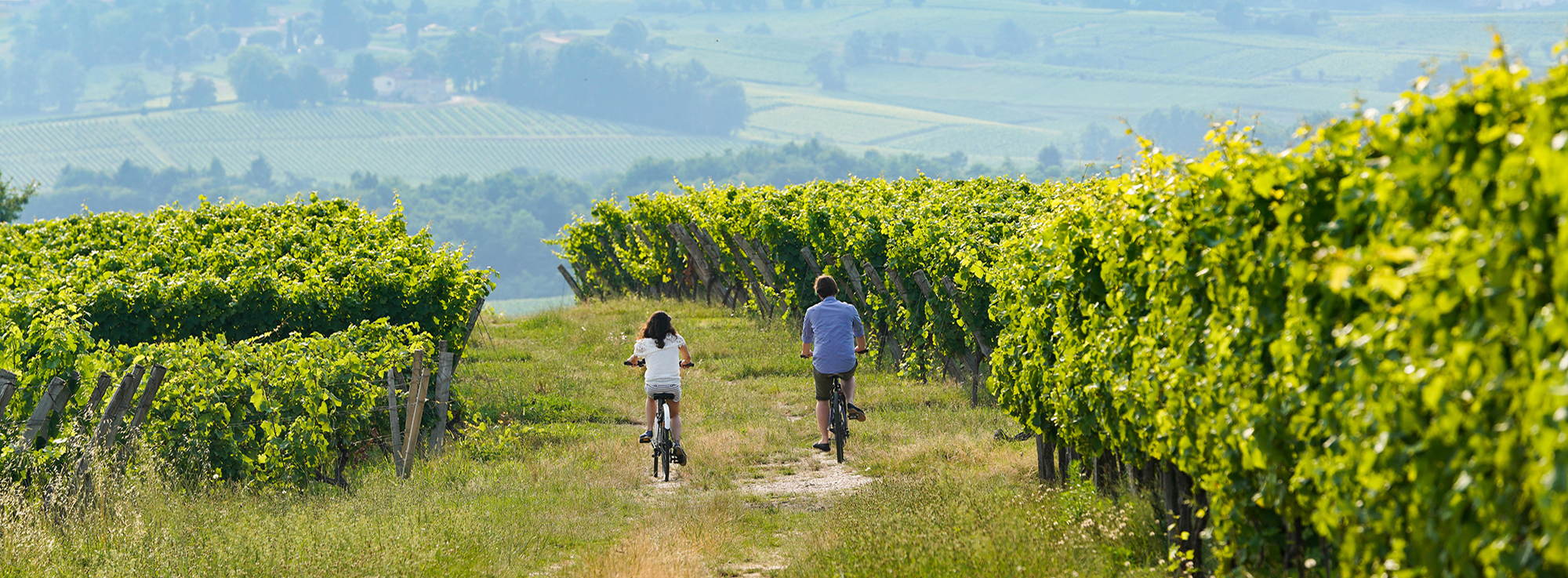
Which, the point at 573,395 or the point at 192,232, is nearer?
the point at 573,395

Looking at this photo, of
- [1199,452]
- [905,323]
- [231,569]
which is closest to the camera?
[1199,452]

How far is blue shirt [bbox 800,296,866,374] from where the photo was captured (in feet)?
38.0

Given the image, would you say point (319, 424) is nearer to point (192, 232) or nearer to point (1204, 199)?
point (1204, 199)

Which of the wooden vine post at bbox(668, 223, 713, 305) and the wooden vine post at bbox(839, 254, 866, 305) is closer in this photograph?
the wooden vine post at bbox(839, 254, 866, 305)

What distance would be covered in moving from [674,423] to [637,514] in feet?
6.02

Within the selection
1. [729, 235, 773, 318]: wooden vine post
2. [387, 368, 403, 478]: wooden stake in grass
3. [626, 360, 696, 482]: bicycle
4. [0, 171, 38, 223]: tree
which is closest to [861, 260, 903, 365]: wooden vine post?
[729, 235, 773, 318]: wooden vine post

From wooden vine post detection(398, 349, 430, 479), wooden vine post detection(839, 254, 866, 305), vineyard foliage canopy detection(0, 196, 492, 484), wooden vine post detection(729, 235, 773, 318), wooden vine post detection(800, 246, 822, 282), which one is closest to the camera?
vineyard foliage canopy detection(0, 196, 492, 484)

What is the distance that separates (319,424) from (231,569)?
9.89ft

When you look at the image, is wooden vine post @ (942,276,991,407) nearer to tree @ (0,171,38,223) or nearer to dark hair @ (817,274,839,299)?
dark hair @ (817,274,839,299)

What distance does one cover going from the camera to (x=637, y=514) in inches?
373

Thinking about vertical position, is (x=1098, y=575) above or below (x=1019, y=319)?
below

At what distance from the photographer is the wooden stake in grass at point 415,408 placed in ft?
35.1

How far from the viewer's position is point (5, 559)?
761cm

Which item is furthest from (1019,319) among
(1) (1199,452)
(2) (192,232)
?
(2) (192,232)
